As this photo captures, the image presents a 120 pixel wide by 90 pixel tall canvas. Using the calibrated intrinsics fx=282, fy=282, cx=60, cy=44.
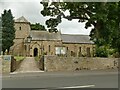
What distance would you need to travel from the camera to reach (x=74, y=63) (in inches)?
1065

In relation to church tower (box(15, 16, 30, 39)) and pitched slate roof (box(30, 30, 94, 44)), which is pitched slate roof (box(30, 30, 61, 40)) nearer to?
pitched slate roof (box(30, 30, 94, 44))

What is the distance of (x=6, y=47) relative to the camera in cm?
6297

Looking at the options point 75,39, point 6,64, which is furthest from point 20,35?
point 6,64

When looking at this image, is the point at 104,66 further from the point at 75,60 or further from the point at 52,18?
the point at 52,18

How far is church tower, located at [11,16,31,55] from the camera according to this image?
76062mm

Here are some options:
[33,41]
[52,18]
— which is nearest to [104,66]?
[52,18]

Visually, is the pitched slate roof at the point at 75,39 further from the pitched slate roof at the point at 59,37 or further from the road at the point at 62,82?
the road at the point at 62,82

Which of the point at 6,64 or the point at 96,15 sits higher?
the point at 96,15

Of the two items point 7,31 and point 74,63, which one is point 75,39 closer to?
point 7,31

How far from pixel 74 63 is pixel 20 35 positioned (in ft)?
172

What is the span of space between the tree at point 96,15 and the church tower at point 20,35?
4964 centimetres

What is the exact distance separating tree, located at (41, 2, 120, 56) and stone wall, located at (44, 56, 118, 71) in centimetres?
245

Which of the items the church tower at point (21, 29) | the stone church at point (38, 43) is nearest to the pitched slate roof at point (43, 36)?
the stone church at point (38, 43)

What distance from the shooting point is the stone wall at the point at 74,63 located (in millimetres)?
26078
